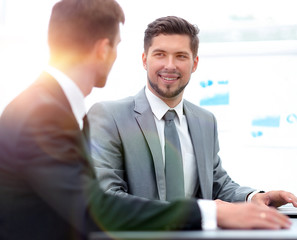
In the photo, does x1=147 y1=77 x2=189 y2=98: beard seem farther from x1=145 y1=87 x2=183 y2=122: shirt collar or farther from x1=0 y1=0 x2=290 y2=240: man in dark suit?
x1=0 y1=0 x2=290 y2=240: man in dark suit

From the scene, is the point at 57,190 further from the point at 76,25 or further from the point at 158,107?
the point at 158,107

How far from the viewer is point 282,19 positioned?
1991 mm

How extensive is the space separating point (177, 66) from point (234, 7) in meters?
0.47

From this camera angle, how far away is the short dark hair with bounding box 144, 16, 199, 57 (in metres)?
1.82

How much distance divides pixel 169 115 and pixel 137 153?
0.79 ft

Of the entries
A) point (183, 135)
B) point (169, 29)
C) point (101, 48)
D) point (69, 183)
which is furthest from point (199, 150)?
point (69, 183)

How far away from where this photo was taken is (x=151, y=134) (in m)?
1.68

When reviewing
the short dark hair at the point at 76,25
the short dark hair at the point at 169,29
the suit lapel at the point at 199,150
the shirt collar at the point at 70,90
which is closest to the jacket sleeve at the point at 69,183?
the shirt collar at the point at 70,90

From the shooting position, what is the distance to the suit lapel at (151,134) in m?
1.61

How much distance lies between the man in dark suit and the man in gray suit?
2.04ft

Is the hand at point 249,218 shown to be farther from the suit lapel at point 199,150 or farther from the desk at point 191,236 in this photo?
the suit lapel at point 199,150

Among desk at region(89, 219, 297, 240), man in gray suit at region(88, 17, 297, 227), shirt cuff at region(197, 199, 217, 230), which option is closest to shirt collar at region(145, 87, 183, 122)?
man in gray suit at region(88, 17, 297, 227)

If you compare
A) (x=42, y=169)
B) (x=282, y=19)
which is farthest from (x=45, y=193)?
(x=282, y=19)

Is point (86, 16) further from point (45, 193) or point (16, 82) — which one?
point (16, 82)
